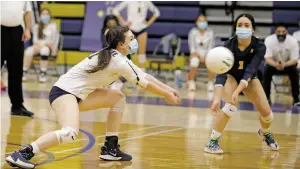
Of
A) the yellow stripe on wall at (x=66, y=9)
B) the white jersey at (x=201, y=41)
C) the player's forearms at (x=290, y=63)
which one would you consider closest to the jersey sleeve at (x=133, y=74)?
the player's forearms at (x=290, y=63)

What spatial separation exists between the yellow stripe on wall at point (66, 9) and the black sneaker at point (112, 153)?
1183 cm

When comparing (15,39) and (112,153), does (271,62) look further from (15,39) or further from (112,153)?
(112,153)

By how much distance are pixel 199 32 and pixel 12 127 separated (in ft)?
23.1

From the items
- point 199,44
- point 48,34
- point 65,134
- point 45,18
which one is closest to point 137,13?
point 199,44

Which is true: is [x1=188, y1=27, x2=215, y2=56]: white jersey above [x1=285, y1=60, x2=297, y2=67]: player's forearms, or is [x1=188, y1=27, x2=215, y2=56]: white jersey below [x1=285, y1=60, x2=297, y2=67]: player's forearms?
above

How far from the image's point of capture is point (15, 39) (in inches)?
306

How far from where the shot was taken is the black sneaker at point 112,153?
5.22 meters

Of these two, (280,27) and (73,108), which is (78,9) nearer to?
(280,27)

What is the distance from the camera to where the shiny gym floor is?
17.0 ft

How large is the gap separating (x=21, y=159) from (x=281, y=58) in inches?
288

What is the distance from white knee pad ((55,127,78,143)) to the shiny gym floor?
32cm

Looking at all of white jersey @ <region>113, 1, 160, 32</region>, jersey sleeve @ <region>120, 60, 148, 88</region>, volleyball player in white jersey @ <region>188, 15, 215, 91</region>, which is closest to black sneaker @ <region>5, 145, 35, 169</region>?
jersey sleeve @ <region>120, 60, 148, 88</region>

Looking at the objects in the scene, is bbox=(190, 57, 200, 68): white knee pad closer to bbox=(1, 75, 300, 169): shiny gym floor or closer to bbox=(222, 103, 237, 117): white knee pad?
bbox=(1, 75, 300, 169): shiny gym floor

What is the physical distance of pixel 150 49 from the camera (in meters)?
15.6
